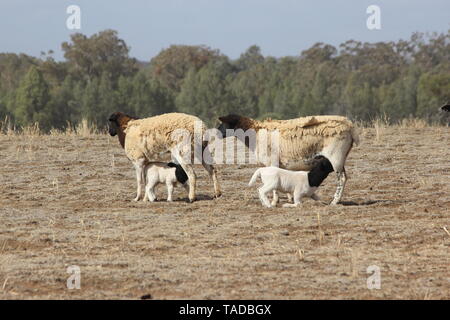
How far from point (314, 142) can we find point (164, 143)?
2027mm

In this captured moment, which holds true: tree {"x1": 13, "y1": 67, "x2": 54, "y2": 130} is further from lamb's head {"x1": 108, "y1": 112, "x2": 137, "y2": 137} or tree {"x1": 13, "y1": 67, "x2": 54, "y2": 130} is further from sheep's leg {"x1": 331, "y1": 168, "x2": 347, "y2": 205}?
sheep's leg {"x1": 331, "y1": 168, "x2": 347, "y2": 205}

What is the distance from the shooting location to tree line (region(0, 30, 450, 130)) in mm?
58812

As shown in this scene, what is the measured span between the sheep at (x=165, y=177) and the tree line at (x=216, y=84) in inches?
1506

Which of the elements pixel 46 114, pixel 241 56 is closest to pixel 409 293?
pixel 46 114

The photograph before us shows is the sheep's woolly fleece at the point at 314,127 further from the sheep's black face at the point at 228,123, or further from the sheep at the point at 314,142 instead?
the sheep's black face at the point at 228,123

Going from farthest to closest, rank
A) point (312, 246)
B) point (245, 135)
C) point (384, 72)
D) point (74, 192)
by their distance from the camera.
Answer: point (384, 72), point (74, 192), point (245, 135), point (312, 246)

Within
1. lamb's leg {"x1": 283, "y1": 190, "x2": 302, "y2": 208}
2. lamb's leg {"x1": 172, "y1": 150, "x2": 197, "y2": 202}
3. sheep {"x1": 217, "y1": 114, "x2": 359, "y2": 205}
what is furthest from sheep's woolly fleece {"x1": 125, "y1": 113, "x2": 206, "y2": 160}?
lamb's leg {"x1": 283, "y1": 190, "x2": 302, "y2": 208}

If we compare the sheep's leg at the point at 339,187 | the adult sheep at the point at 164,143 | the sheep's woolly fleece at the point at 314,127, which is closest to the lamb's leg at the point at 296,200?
the sheep's leg at the point at 339,187

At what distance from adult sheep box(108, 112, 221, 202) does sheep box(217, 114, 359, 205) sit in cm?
77

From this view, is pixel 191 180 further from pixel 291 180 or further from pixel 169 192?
pixel 291 180
